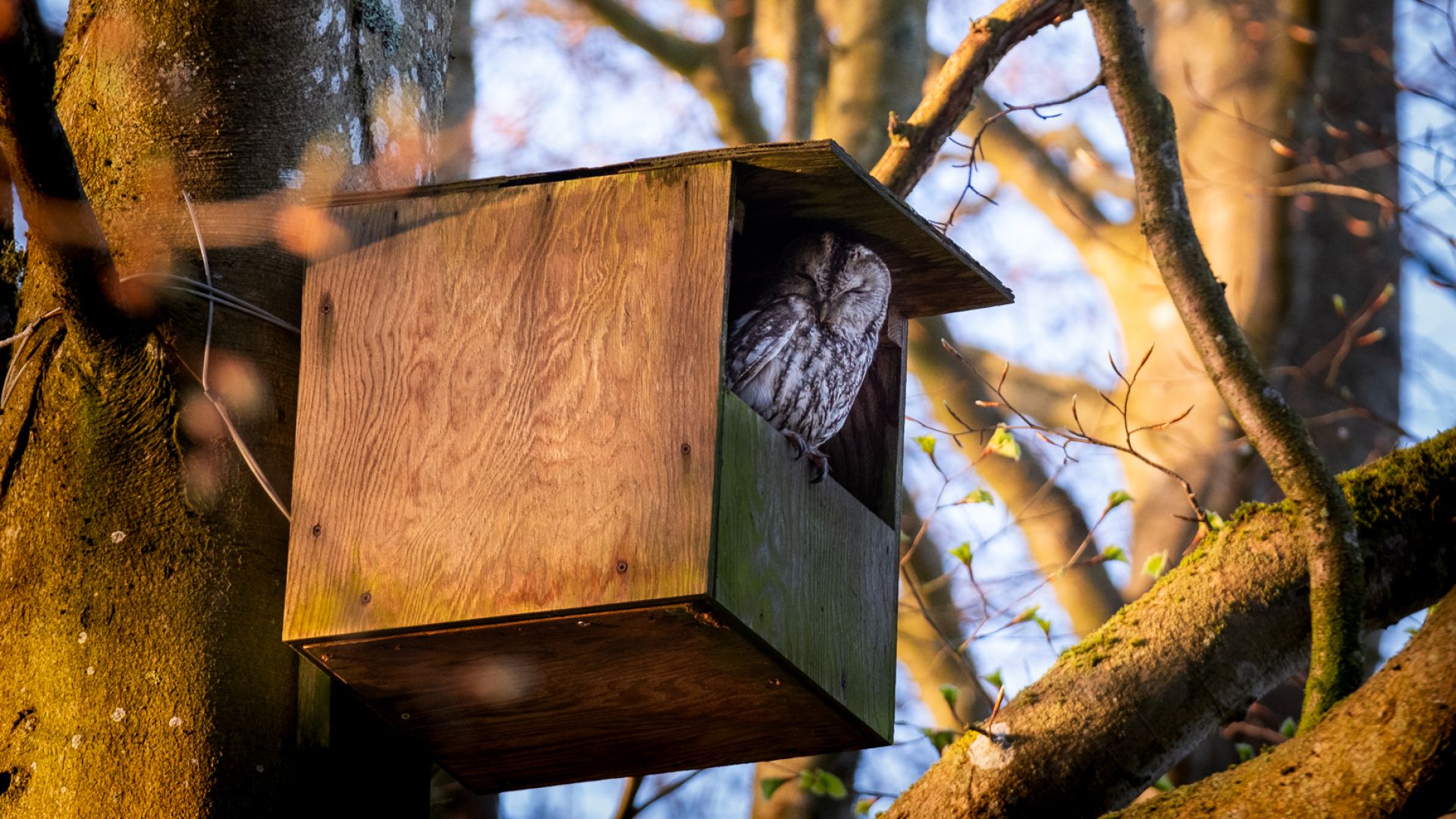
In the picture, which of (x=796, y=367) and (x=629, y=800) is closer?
(x=796, y=367)

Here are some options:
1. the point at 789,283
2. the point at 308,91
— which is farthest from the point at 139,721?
the point at 789,283

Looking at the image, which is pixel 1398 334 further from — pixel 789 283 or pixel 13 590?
pixel 13 590

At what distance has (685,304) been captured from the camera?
102 inches

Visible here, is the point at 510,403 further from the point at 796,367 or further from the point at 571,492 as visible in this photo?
the point at 796,367

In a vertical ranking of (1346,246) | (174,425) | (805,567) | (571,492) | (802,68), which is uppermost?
(802,68)

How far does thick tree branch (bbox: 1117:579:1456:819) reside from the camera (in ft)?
7.36

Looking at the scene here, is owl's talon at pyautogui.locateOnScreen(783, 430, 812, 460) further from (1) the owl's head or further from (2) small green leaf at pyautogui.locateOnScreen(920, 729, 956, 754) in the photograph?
(2) small green leaf at pyautogui.locateOnScreen(920, 729, 956, 754)

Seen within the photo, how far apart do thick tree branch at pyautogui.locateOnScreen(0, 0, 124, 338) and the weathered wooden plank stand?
42.0 inches

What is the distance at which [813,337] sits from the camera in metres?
3.35

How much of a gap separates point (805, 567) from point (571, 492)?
0.46 metres

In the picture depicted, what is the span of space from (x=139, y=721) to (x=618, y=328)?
100 centimetres

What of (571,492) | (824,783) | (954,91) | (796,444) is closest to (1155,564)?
(824,783)

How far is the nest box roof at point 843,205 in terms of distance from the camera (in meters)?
2.77

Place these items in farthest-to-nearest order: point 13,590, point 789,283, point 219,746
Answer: point 789,283
point 13,590
point 219,746
